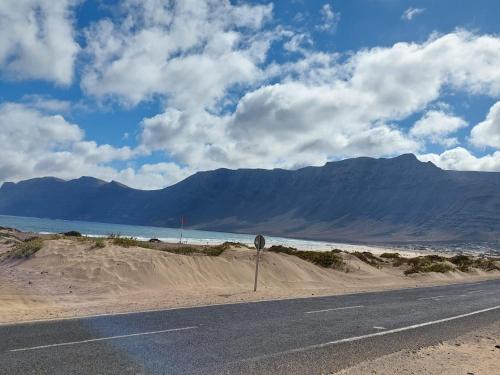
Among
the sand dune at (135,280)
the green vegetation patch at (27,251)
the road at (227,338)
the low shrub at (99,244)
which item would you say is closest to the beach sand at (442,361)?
the road at (227,338)

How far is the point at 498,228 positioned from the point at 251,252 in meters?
153

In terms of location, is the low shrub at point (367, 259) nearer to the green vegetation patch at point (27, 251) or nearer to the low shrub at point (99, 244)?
the low shrub at point (99, 244)

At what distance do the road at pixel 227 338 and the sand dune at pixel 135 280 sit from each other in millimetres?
2300

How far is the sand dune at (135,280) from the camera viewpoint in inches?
599

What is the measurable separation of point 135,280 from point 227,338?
12.0 metres

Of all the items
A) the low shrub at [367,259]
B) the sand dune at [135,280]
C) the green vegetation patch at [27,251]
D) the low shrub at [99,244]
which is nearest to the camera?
the sand dune at [135,280]

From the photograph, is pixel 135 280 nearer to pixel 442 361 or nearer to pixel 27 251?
pixel 27 251

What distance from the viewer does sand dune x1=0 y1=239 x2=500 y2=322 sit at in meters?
15.2

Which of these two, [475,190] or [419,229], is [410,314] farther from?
[475,190]

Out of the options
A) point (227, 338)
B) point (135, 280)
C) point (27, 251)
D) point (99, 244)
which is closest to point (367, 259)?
point (99, 244)

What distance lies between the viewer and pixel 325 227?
19500 cm

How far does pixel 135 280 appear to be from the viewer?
21.1m

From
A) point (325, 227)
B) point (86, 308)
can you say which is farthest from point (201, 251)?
point (325, 227)

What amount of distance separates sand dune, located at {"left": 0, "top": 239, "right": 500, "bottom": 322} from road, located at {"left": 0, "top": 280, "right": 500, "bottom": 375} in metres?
2.30
